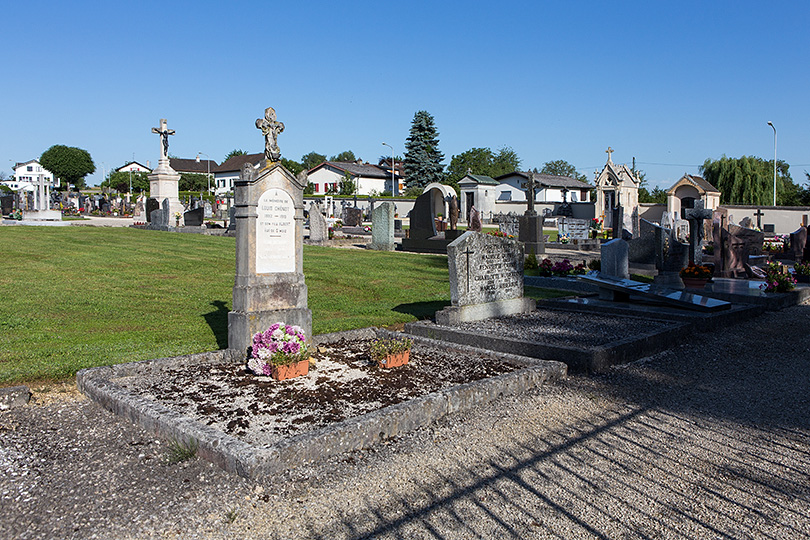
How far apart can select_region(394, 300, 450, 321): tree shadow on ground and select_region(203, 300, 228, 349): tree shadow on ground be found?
2.86 m

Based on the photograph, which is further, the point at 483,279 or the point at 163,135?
the point at 163,135

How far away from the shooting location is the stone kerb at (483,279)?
9.35m

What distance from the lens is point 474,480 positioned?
4215 mm

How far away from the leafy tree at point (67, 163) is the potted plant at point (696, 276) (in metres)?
107

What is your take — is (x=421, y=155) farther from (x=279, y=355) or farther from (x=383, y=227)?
(x=279, y=355)

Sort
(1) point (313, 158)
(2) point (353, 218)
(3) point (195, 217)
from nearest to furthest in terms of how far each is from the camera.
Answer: (3) point (195, 217)
(2) point (353, 218)
(1) point (313, 158)

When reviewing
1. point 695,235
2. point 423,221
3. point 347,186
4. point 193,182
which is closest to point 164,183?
point 423,221

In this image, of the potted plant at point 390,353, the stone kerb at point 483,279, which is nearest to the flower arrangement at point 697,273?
the stone kerb at point 483,279

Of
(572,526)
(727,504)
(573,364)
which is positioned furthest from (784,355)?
(572,526)

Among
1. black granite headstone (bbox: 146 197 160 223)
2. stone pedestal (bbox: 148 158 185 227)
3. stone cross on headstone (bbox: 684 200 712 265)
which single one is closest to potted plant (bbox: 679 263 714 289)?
stone cross on headstone (bbox: 684 200 712 265)

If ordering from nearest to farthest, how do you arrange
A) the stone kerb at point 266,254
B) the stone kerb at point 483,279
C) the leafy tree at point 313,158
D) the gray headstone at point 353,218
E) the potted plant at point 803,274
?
the stone kerb at point 266,254 < the stone kerb at point 483,279 < the potted plant at point 803,274 < the gray headstone at point 353,218 < the leafy tree at point 313,158

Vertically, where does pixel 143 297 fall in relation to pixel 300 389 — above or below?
above

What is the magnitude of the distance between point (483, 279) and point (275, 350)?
14.3ft

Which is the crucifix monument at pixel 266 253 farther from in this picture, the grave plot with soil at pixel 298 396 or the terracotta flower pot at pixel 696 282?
the terracotta flower pot at pixel 696 282
